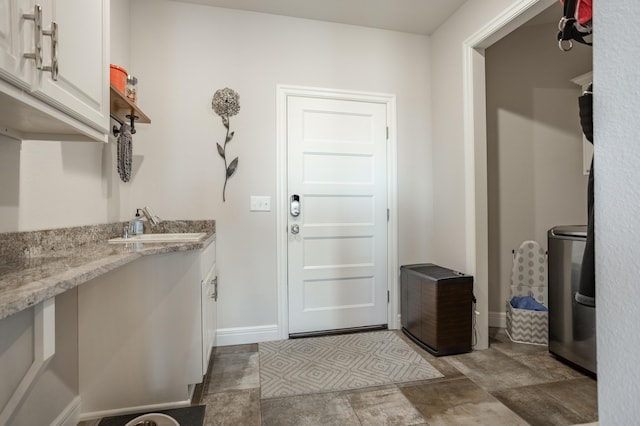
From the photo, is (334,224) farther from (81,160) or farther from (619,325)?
(619,325)

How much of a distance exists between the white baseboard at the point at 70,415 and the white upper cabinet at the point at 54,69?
1.26 meters

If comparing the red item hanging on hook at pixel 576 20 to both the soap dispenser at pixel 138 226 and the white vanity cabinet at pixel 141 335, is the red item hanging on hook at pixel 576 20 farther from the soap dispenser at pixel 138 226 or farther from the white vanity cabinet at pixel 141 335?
the soap dispenser at pixel 138 226

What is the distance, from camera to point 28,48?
87cm

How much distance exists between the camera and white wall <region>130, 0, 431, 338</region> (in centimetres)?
234

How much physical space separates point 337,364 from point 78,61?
7.01ft

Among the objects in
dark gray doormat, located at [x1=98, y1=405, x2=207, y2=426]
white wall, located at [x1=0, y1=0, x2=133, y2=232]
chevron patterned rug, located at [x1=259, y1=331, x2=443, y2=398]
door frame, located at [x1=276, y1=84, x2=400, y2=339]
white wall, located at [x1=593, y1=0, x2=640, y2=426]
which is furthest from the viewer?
door frame, located at [x1=276, y1=84, x2=400, y2=339]

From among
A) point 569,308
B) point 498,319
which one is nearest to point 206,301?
point 569,308

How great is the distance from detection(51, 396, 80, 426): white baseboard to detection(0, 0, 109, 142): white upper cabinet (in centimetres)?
126

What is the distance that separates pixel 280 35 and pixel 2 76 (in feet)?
7.12

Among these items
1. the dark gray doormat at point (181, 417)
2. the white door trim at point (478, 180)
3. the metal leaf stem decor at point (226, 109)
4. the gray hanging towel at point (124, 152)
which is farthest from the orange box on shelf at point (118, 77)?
the white door trim at point (478, 180)

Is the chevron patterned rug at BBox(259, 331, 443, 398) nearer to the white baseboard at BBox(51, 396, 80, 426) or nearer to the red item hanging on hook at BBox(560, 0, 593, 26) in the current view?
the white baseboard at BBox(51, 396, 80, 426)

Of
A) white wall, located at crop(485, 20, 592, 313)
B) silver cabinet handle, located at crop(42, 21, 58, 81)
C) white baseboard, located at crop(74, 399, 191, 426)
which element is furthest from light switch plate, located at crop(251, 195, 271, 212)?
white wall, located at crop(485, 20, 592, 313)

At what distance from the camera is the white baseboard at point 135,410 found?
61.1 inches

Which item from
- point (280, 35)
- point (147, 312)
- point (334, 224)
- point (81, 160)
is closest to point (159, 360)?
point (147, 312)
